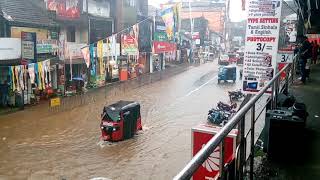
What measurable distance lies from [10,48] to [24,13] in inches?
165

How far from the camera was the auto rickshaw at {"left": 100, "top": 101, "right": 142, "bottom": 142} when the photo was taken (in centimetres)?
1822

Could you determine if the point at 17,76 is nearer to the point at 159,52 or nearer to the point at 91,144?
the point at 91,144

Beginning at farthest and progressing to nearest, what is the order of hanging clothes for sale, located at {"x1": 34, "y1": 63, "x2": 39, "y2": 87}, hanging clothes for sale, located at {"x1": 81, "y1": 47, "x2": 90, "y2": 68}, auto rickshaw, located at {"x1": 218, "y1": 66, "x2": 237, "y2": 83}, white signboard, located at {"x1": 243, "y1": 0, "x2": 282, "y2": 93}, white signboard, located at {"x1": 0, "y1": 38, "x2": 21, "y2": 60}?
1. auto rickshaw, located at {"x1": 218, "y1": 66, "x2": 237, "y2": 83}
2. hanging clothes for sale, located at {"x1": 81, "y1": 47, "x2": 90, "y2": 68}
3. hanging clothes for sale, located at {"x1": 34, "y1": 63, "x2": 39, "y2": 87}
4. white signboard, located at {"x1": 0, "y1": 38, "x2": 21, "y2": 60}
5. white signboard, located at {"x1": 243, "y1": 0, "x2": 282, "y2": 93}

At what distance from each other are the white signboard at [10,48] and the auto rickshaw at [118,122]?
9.49m

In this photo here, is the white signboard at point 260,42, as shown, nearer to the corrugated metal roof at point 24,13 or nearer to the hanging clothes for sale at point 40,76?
the hanging clothes for sale at point 40,76

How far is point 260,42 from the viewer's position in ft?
27.3

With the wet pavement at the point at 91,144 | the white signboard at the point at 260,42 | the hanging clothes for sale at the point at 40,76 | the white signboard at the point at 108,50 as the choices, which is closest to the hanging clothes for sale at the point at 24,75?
the hanging clothes for sale at the point at 40,76

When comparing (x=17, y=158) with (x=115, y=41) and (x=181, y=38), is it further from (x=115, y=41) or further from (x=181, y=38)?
(x=181, y=38)

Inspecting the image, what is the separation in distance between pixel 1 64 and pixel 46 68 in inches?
119

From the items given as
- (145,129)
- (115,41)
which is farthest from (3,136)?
(115,41)

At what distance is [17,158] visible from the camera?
51.6 feet

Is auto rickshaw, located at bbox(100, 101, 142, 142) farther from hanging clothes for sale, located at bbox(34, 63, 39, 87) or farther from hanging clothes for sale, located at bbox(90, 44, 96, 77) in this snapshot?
hanging clothes for sale, located at bbox(90, 44, 96, 77)

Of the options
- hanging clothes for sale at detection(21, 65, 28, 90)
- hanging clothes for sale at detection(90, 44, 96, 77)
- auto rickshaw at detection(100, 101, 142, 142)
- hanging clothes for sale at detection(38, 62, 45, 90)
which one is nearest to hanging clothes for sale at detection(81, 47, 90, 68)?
hanging clothes for sale at detection(90, 44, 96, 77)

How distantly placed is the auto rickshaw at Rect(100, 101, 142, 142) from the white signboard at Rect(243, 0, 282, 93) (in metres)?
10.6
